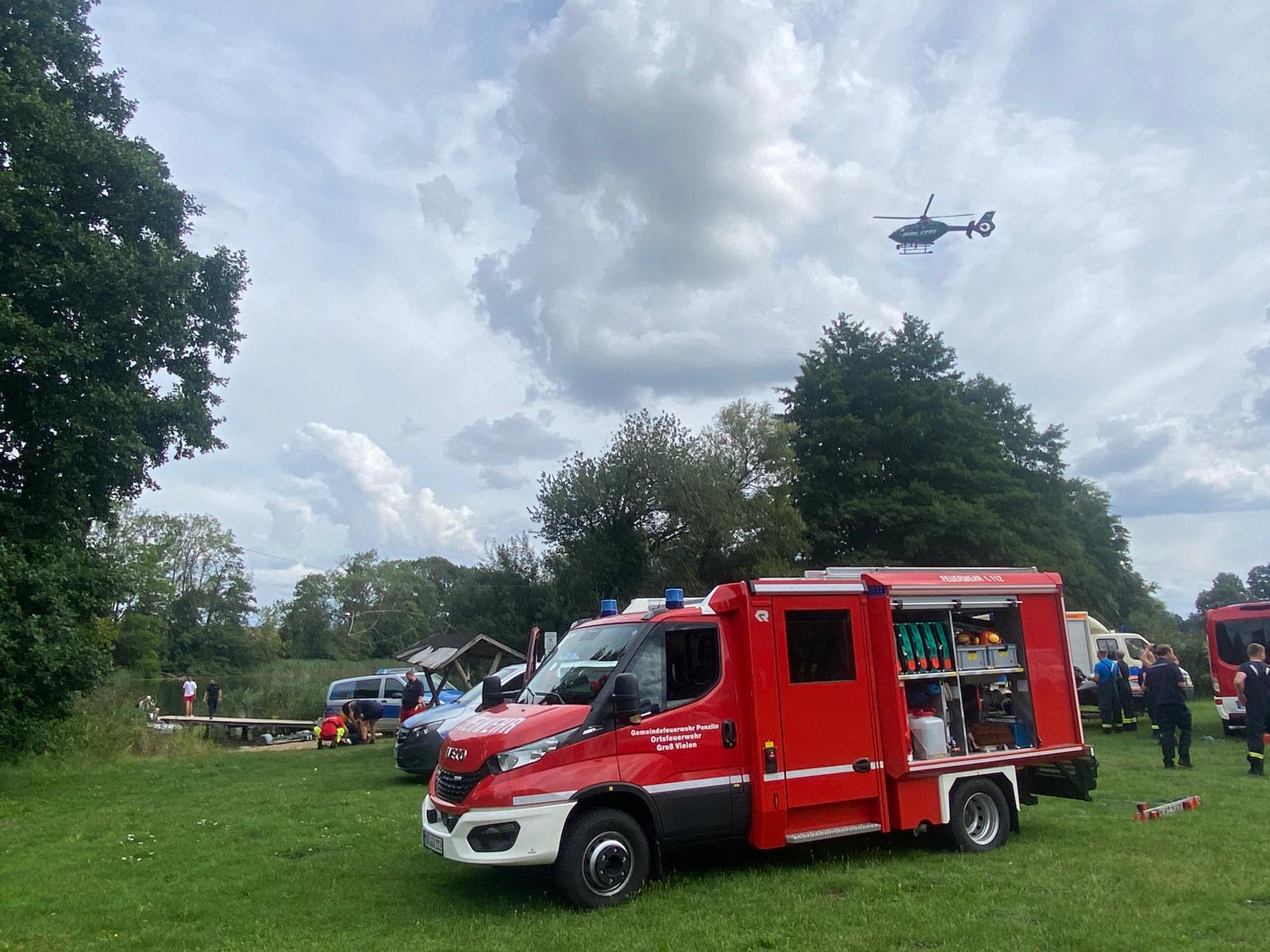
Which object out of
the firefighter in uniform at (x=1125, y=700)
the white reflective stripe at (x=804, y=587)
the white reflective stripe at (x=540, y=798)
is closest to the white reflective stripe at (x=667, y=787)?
the white reflective stripe at (x=540, y=798)

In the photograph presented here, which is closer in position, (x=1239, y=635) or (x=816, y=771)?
(x=816, y=771)

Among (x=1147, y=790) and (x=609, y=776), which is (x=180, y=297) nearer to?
(x=609, y=776)

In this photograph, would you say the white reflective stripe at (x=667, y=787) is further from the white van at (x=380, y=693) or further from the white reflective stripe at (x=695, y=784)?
the white van at (x=380, y=693)

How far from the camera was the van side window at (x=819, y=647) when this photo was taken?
8102mm

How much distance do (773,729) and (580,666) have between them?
1.71 metres

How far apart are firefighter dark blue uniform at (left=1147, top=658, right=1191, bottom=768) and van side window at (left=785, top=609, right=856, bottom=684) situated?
806cm

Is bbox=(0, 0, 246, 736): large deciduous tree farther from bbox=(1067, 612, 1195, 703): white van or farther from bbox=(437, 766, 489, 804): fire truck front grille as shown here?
bbox=(1067, 612, 1195, 703): white van

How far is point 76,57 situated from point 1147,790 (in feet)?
72.8

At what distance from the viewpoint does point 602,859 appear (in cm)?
709

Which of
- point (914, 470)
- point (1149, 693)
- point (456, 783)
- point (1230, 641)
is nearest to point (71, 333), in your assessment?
point (456, 783)

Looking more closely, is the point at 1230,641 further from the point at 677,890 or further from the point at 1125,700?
the point at 677,890

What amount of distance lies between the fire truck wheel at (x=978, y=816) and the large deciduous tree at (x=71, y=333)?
13982 mm

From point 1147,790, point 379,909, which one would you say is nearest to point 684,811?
point 379,909

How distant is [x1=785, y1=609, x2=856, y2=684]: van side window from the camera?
8.10m
